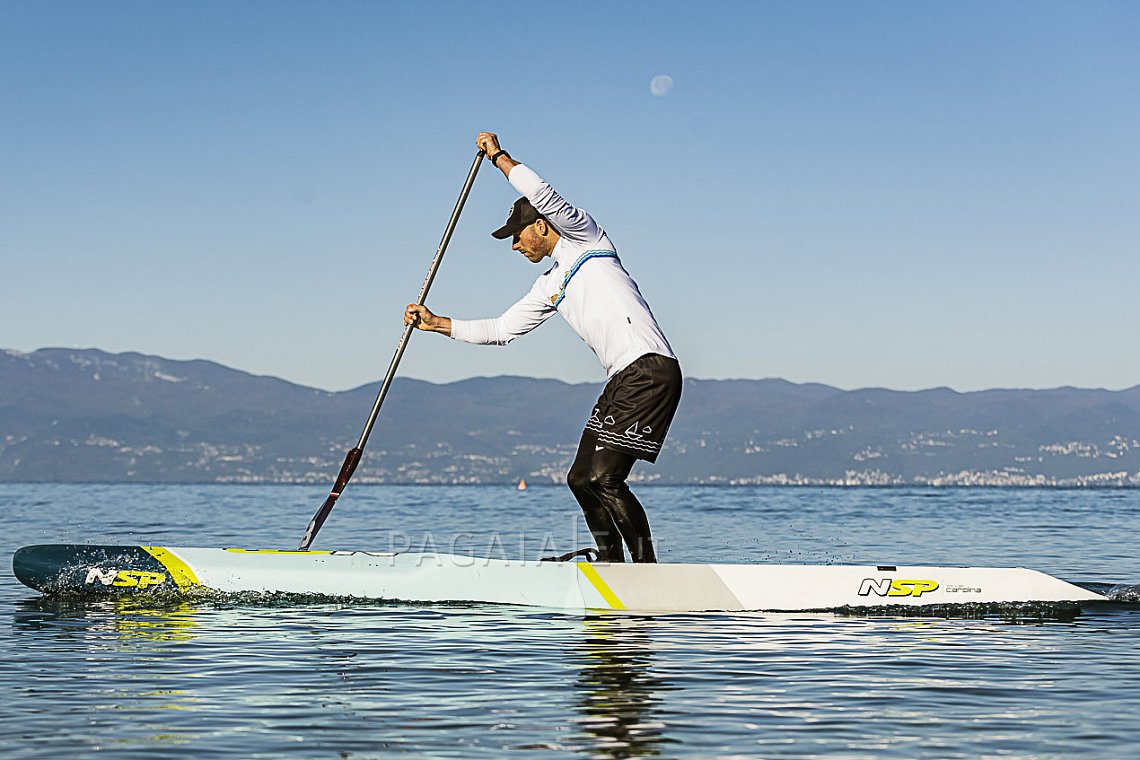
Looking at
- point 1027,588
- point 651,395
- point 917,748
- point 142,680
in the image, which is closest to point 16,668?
point 142,680

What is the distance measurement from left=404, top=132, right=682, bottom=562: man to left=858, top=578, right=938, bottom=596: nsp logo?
1.78 m

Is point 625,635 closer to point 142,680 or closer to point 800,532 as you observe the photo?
point 142,680

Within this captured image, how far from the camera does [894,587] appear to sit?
1010 cm

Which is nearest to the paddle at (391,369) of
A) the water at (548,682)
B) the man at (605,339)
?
the water at (548,682)

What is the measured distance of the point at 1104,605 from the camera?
1033 centimetres

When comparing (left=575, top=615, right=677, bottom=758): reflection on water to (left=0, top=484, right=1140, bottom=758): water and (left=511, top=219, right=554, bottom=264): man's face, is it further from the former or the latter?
(left=511, top=219, right=554, bottom=264): man's face

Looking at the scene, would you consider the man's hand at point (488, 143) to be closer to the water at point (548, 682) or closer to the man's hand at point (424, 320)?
the man's hand at point (424, 320)

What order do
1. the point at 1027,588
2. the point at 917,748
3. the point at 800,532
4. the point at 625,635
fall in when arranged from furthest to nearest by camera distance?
the point at 800,532 < the point at 1027,588 < the point at 625,635 < the point at 917,748

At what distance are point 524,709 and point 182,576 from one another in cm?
538

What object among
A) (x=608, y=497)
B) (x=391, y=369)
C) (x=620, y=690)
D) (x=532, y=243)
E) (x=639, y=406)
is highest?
(x=532, y=243)

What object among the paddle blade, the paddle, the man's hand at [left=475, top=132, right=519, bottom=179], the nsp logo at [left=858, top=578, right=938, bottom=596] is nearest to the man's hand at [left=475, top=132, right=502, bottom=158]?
the man's hand at [left=475, top=132, right=519, bottom=179]

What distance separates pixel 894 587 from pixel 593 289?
3.18 metres

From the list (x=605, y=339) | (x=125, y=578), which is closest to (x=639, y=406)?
(x=605, y=339)

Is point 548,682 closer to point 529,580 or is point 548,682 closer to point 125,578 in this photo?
point 529,580
